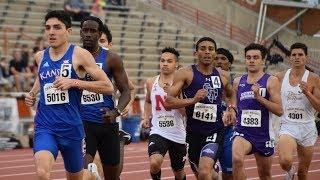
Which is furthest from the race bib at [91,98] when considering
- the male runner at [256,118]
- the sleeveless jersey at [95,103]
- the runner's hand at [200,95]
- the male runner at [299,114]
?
the male runner at [299,114]

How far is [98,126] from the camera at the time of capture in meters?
8.28

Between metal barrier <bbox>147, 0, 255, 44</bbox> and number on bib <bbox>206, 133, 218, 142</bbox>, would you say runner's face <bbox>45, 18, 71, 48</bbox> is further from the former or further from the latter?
metal barrier <bbox>147, 0, 255, 44</bbox>

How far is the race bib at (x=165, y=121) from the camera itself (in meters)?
9.67

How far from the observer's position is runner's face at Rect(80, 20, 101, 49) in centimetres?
812

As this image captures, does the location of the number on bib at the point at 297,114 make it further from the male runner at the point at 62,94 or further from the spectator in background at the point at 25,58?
the spectator in background at the point at 25,58

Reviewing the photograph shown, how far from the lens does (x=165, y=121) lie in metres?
9.72

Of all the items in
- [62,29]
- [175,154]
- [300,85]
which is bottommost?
[175,154]

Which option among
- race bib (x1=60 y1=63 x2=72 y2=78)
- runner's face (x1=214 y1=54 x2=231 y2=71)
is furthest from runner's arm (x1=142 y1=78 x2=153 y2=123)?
race bib (x1=60 y1=63 x2=72 y2=78)

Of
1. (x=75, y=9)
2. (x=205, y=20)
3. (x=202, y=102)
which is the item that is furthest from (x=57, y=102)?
(x=205, y=20)

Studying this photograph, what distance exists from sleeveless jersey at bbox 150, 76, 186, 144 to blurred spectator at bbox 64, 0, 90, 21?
13.9 meters

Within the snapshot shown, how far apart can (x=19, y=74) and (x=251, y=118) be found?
1064 cm

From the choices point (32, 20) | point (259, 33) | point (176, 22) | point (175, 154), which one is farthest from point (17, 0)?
point (175, 154)

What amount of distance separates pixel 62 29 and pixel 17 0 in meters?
19.4

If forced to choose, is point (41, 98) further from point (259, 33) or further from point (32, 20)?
point (259, 33)
